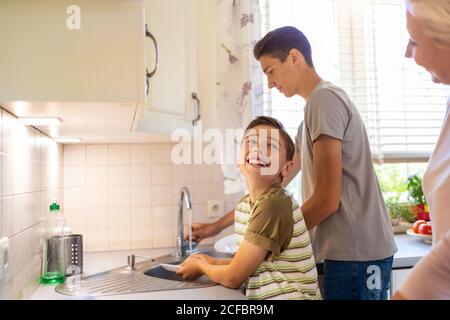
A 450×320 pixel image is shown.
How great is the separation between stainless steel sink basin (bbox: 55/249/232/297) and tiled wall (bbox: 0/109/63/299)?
0.36 ft

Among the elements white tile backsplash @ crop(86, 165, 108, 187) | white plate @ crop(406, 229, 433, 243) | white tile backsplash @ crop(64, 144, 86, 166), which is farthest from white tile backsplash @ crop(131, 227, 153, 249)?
white plate @ crop(406, 229, 433, 243)

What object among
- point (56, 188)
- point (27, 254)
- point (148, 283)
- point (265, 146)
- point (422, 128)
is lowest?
point (148, 283)

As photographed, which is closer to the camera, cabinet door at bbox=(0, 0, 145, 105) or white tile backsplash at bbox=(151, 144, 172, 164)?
cabinet door at bbox=(0, 0, 145, 105)

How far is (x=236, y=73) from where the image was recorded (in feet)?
5.41

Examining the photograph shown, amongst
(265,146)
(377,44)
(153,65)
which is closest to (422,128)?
(377,44)

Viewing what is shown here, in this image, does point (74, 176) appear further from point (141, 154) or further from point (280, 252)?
point (280, 252)

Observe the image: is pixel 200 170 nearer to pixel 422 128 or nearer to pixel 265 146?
pixel 265 146

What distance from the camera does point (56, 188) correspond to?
1.42 m

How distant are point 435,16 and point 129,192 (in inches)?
51.3

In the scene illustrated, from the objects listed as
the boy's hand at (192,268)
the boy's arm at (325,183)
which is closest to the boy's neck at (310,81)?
the boy's arm at (325,183)

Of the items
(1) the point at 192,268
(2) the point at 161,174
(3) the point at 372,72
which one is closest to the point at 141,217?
(2) the point at 161,174

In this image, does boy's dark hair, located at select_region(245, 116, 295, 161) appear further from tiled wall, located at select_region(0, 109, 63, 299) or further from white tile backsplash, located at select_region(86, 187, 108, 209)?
white tile backsplash, located at select_region(86, 187, 108, 209)

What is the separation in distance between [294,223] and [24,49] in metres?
0.64

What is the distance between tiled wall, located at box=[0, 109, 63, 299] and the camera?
79 cm
